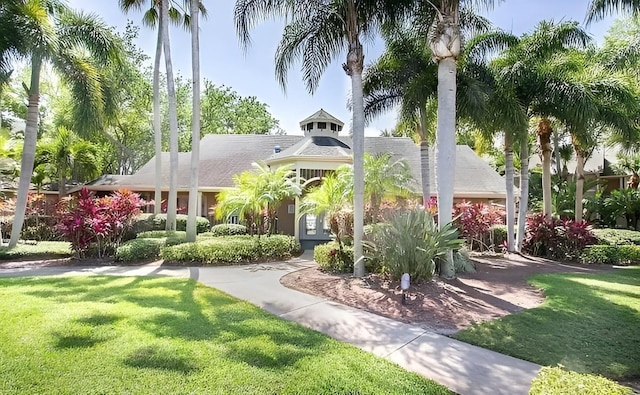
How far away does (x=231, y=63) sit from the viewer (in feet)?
56.8

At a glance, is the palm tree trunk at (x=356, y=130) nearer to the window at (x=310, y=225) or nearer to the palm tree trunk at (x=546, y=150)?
the window at (x=310, y=225)

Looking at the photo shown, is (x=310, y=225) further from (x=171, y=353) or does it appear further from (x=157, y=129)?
(x=171, y=353)

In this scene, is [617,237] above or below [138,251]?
above

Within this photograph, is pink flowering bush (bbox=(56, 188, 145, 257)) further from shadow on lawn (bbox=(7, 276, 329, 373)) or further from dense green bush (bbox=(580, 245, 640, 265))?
dense green bush (bbox=(580, 245, 640, 265))

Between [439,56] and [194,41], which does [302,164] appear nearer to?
[194,41]

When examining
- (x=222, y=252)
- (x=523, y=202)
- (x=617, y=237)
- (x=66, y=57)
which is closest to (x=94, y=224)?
(x=222, y=252)

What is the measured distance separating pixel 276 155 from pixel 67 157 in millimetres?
12173

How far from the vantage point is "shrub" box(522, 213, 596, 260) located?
13938 millimetres

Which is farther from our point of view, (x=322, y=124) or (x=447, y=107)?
(x=322, y=124)

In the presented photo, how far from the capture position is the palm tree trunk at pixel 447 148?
9328mm

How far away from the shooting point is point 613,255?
13.6 meters

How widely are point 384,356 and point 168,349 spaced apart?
107 inches

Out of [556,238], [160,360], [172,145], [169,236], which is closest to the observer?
[160,360]

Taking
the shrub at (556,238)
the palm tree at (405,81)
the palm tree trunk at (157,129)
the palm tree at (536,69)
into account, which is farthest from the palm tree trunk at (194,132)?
the shrub at (556,238)
